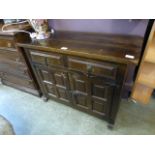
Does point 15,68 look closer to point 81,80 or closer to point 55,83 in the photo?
point 55,83

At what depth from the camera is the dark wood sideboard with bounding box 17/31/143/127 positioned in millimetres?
909

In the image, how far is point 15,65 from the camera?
1.56 metres

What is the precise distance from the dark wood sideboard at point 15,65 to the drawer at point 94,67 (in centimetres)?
59

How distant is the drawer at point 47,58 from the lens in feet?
3.57

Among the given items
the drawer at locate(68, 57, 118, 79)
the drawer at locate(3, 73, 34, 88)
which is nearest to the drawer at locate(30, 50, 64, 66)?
the drawer at locate(68, 57, 118, 79)

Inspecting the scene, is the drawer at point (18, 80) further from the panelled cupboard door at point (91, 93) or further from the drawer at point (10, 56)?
the panelled cupboard door at point (91, 93)

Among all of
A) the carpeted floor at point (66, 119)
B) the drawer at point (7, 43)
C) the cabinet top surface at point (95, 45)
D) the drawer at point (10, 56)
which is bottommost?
the carpeted floor at point (66, 119)

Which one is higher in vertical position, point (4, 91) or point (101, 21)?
point (101, 21)

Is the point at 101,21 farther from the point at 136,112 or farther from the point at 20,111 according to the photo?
the point at 20,111

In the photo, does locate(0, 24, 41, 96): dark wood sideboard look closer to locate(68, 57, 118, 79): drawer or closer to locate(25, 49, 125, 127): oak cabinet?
locate(25, 49, 125, 127): oak cabinet

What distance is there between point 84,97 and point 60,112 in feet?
1.67

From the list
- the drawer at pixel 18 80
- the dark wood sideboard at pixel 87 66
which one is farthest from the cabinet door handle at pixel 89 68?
the drawer at pixel 18 80

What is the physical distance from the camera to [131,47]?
96 centimetres
